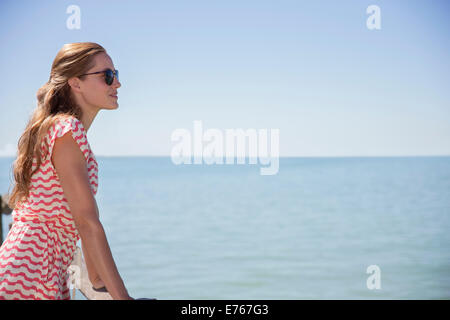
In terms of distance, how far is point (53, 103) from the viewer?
4.75 ft

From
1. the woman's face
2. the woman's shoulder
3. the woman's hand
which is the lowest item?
the woman's hand

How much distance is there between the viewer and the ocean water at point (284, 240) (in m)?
10.0

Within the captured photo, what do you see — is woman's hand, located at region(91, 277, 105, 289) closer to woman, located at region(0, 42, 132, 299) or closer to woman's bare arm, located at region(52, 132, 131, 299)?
woman, located at region(0, 42, 132, 299)

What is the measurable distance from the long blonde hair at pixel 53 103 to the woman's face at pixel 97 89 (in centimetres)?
2

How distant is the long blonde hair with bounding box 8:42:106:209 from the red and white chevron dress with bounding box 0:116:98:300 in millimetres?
30

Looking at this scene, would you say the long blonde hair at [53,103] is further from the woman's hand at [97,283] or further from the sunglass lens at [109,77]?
the woman's hand at [97,283]

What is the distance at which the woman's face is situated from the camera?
147 centimetres

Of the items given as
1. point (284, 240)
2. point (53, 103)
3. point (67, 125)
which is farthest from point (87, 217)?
point (284, 240)

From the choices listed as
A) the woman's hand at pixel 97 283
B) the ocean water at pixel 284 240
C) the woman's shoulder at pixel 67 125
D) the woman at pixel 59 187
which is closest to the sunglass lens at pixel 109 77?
the woman at pixel 59 187

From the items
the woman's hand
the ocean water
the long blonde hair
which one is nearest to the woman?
the long blonde hair

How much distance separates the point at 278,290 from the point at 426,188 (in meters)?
21.7

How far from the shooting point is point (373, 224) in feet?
63.8
